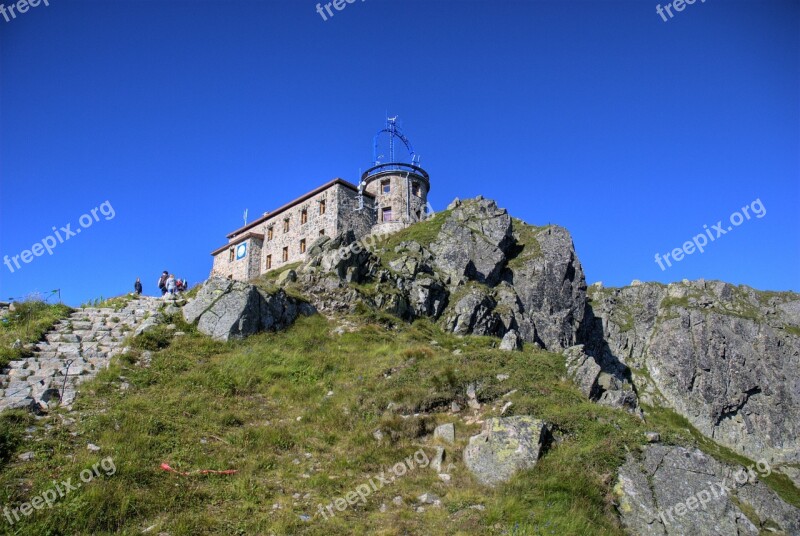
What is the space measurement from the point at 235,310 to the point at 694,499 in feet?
65.4

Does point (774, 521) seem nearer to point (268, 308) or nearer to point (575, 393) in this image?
point (575, 393)

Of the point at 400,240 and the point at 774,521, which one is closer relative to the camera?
the point at 774,521

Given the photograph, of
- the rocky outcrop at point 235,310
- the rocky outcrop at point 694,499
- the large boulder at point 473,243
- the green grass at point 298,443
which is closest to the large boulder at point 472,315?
the large boulder at point 473,243

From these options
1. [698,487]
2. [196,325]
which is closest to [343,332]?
[196,325]

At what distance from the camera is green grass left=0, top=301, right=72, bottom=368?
19.4 meters

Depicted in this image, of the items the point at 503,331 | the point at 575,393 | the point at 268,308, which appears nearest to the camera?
the point at 575,393

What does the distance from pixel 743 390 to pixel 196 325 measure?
81.8 m

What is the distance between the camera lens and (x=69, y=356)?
65.5 feet

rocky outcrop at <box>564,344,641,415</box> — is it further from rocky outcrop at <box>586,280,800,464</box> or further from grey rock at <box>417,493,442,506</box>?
rocky outcrop at <box>586,280,800,464</box>

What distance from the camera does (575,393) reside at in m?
18.1

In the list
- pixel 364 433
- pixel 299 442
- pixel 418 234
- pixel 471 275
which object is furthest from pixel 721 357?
pixel 299 442

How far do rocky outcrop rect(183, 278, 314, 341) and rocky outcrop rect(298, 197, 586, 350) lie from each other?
341cm

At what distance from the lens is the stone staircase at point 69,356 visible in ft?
53.3

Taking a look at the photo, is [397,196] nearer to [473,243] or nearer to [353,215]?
[353,215]
